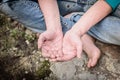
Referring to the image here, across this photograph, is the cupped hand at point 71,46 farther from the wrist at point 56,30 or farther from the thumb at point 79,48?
the wrist at point 56,30

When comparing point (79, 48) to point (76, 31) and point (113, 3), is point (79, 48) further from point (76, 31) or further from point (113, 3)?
point (113, 3)

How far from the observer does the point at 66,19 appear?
7.93 feet

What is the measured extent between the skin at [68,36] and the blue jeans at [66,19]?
73 millimetres

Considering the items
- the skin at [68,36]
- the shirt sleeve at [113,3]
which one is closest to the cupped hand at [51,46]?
the skin at [68,36]

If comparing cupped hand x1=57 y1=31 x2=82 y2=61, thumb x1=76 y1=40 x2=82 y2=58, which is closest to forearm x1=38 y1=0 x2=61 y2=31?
cupped hand x1=57 y1=31 x2=82 y2=61

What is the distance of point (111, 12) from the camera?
2.29 meters

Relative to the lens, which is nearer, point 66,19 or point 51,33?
point 51,33

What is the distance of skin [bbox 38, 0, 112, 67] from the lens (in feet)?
6.68

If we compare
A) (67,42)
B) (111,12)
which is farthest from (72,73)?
(111,12)

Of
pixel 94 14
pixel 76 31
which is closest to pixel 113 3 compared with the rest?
pixel 94 14

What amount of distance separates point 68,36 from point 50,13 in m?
0.34

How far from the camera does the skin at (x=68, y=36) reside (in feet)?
6.68

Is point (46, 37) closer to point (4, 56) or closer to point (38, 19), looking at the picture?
point (38, 19)

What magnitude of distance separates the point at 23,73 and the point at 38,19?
0.40m
